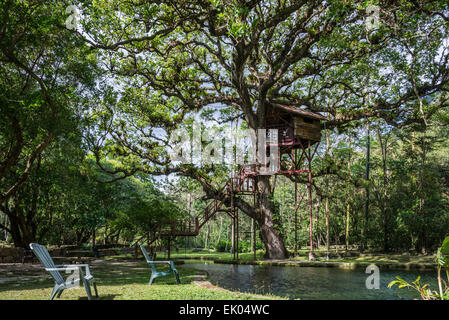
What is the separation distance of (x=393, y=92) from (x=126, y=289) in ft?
53.5

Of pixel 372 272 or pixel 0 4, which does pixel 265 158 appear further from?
pixel 0 4

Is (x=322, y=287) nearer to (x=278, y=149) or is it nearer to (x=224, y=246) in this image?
(x=278, y=149)

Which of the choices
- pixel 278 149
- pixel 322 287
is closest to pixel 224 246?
pixel 278 149

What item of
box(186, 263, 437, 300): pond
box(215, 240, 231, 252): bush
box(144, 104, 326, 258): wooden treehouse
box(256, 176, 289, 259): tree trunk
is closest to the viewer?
box(186, 263, 437, 300): pond

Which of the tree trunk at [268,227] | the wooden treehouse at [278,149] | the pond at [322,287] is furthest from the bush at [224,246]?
the pond at [322,287]

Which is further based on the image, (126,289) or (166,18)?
(166,18)

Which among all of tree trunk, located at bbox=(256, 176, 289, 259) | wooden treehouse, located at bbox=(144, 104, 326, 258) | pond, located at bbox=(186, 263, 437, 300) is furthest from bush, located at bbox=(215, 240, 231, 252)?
pond, located at bbox=(186, 263, 437, 300)

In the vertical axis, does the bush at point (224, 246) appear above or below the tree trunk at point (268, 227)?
below

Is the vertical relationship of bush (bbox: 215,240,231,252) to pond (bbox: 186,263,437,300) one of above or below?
below

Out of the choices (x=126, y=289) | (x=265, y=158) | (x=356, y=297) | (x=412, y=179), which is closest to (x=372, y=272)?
(x=356, y=297)

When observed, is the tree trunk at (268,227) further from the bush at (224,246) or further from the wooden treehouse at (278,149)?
the bush at (224,246)

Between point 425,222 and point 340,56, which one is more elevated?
point 340,56

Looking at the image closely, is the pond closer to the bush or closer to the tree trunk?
the tree trunk

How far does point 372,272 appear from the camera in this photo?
11.8 metres
